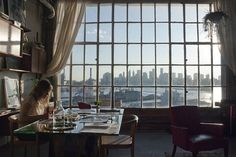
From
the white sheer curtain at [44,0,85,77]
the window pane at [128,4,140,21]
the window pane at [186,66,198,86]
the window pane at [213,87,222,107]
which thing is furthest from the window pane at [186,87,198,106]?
the white sheer curtain at [44,0,85,77]

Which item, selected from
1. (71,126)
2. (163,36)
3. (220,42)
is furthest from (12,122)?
(220,42)

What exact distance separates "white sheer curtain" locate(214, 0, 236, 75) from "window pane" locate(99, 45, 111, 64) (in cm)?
311

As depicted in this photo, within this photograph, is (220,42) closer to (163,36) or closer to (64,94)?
(163,36)

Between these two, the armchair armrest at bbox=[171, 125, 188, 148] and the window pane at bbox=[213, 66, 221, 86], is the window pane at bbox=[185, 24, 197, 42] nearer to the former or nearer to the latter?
the window pane at bbox=[213, 66, 221, 86]

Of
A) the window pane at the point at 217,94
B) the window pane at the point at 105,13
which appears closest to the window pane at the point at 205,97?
the window pane at the point at 217,94

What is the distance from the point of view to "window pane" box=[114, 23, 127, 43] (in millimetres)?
7883

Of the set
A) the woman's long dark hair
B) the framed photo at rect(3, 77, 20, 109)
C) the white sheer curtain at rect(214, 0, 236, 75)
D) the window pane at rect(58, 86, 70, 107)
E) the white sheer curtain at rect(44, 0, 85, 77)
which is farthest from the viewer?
the window pane at rect(58, 86, 70, 107)

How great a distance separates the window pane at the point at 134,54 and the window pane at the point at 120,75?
314 mm

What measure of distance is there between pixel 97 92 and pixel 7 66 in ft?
9.18

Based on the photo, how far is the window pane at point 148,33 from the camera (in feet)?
25.8

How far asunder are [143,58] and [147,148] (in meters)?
3.08

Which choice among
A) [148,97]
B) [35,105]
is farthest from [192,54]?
[35,105]

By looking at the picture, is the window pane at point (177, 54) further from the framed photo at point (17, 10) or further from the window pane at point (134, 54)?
the framed photo at point (17, 10)

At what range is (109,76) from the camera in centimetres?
784
